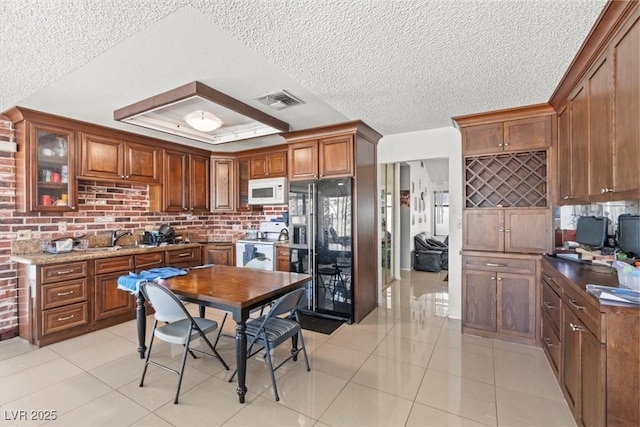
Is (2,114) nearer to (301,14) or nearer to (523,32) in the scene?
(301,14)

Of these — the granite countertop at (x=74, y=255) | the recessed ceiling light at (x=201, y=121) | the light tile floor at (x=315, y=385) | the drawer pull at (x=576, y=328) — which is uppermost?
the recessed ceiling light at (x=201, y=121)

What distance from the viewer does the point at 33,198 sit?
3252 mm

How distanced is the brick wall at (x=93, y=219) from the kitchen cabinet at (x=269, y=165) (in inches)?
25.6

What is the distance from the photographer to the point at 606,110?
Result: 1.86 metres

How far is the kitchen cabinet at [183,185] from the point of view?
178 inches

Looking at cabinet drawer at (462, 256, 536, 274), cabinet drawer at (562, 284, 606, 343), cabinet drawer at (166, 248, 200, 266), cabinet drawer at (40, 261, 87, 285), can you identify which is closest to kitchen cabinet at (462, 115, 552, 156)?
cabinet drawer at (462, 256, 536, 274)

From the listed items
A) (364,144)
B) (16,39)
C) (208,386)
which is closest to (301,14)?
(16,39)

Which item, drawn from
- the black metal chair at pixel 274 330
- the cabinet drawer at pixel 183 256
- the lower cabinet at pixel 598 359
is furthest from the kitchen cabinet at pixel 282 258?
the lower cabinet at pixel 598 359

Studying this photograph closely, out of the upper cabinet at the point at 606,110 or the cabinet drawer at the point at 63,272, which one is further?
the cabinet drawer at the point at 63,272

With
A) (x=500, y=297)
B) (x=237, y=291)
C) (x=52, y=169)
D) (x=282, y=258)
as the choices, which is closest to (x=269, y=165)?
(x=282, y=258)

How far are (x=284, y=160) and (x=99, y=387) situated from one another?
345cm

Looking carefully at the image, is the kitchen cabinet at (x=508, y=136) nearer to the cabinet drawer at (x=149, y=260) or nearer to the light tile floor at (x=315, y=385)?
the light tile floor at (x=315, y=385)

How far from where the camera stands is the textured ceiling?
63.2 inches

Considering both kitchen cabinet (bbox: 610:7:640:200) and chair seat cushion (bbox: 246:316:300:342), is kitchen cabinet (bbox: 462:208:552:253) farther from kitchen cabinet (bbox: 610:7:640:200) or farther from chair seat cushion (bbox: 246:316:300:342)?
chair seat cushion (bbox: 246:316:300:342)
